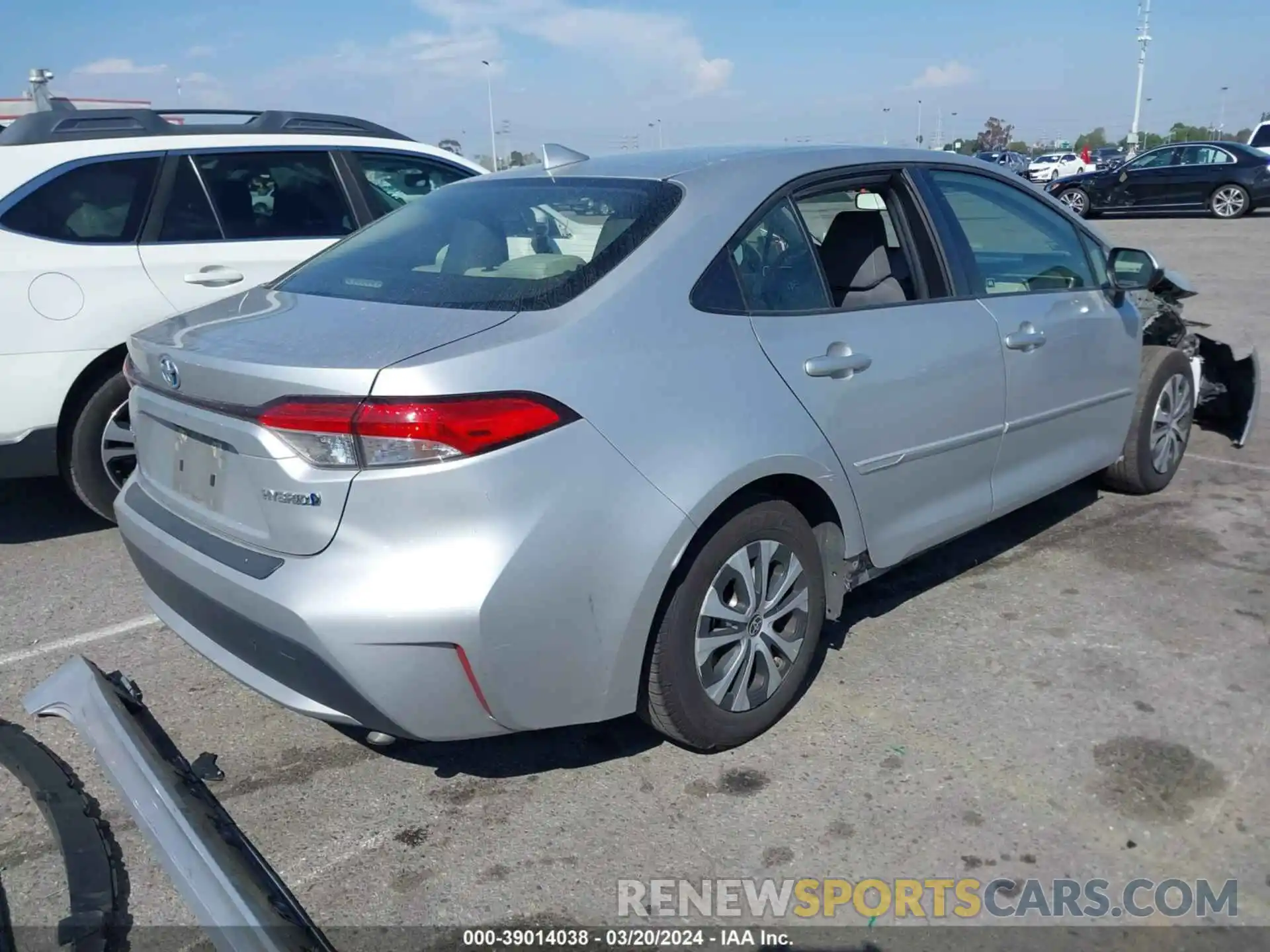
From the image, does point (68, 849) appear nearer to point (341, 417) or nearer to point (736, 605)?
point (341, 417)

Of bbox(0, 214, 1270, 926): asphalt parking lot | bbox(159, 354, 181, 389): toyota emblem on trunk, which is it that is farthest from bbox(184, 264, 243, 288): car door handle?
bbox(159, 354, 181, 389): toyota emblem on trunk

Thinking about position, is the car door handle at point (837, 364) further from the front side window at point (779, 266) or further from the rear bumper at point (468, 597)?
the rear bumper at point (468, 597)

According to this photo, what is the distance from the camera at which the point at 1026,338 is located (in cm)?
389

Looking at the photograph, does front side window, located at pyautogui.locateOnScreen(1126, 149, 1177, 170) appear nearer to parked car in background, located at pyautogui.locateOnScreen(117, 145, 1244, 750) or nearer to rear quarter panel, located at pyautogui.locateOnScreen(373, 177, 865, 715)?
parked car in background, located at pyautogui.locateOnScreen(117, 145, 1244, 750)

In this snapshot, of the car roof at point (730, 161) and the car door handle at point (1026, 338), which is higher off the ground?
the car roof at point (730, 161)

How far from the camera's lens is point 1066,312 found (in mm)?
4176

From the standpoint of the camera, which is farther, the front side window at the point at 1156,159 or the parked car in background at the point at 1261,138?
the parked car in background at the point at 1261,138

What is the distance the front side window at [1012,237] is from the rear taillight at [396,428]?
7.03 feet

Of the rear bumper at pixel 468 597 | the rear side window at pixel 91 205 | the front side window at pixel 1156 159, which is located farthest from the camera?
the front side window at pixel 1156 159

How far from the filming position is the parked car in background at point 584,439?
237 cm

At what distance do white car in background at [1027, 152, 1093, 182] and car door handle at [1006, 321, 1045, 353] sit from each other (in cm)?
3595

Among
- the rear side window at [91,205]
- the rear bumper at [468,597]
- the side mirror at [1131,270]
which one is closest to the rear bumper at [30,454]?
the rear side window at [91,205]

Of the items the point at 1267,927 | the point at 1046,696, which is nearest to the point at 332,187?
the point at 1046,696

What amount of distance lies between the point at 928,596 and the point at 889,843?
5.25ft
